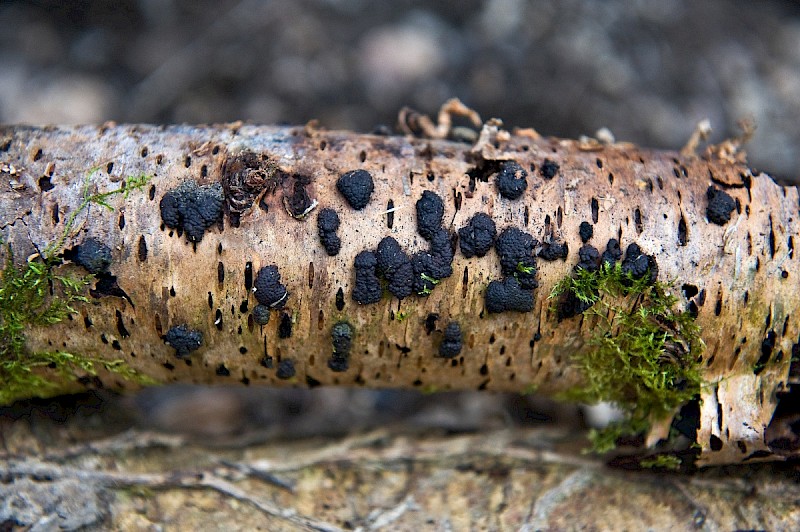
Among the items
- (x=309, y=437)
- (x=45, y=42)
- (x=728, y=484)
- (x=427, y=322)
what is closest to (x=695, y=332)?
(x=728, y=484)

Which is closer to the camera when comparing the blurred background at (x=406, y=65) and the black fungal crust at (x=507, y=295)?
the black fungal crust at (x=507, y=295)

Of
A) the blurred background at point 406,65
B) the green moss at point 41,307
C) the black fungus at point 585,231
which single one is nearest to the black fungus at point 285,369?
the green moss at point 41,307

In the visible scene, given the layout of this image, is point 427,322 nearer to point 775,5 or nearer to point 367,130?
point 367,130

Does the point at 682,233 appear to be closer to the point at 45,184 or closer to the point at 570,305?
the point at 570,305

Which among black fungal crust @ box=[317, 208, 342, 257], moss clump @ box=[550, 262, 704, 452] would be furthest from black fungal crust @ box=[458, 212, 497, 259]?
black fungal crust @ box=[317, 208, 342, 257]

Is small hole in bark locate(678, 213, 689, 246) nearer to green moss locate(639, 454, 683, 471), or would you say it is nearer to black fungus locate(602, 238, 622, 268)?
black fungus locate(602, 238, 622, 268)

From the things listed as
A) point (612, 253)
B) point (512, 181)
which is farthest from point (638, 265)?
point (512, 181)

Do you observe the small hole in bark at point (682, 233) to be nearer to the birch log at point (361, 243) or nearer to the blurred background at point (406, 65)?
the birch log at point (361, 243)
